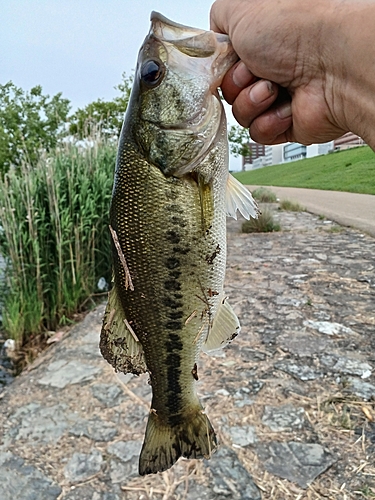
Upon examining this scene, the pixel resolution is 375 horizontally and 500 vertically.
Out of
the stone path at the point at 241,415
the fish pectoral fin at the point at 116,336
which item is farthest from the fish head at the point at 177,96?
the stone path at the point at 241,415

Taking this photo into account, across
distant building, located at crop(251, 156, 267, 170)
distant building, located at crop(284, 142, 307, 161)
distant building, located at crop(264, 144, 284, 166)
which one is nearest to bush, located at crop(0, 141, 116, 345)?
distant building, located at crop(284, 142, 307, 161)

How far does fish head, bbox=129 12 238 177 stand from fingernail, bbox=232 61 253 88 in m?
0.14

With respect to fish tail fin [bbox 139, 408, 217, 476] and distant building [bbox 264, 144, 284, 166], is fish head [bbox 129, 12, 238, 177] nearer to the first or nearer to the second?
fish tail fin [bbox 139, 408, 217, 476]

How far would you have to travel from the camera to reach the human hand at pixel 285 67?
5.88 feet

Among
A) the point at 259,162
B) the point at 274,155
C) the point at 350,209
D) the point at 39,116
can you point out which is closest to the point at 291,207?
the point at 350,209

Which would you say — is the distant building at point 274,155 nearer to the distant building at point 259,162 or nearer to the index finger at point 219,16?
the distant building at point 259,162

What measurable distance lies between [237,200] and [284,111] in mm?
574

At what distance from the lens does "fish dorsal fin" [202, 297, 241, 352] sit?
1960 millimetres

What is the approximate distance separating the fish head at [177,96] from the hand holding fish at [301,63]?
0.19 metres

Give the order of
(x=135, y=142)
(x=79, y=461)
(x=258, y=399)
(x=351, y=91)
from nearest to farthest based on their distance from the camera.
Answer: (x=135, y=142) < (x=351, y=91) < (x=79, y=461) < (x=258, y=399)

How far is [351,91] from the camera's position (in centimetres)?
189

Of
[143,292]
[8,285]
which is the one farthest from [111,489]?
[8,285]

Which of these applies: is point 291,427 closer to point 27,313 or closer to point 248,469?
point 248,469

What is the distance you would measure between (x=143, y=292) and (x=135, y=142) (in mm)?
571
